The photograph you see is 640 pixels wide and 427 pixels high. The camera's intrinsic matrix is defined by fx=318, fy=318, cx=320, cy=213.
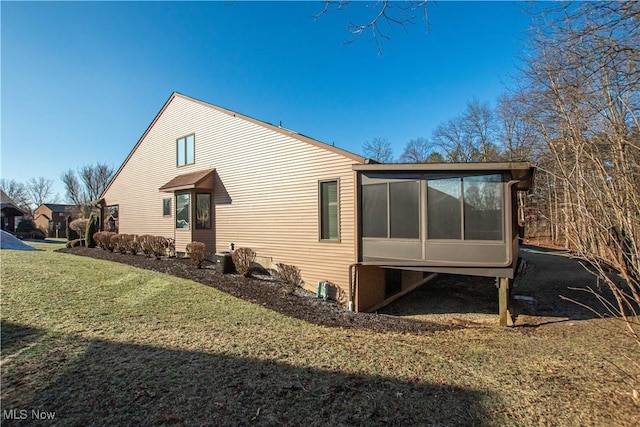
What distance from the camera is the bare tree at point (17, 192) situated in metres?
55.2

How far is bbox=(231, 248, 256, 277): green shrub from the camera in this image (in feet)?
32.9

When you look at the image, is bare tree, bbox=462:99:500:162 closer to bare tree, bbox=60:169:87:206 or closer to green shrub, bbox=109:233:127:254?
green shrub, bbox=109:233:127:254

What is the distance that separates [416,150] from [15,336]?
38.6 metres

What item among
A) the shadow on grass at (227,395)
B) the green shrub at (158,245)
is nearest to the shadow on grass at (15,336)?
the shadow on grass at (227,395)

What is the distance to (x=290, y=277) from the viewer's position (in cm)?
901

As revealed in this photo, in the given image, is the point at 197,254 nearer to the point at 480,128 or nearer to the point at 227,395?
the point at 227,395

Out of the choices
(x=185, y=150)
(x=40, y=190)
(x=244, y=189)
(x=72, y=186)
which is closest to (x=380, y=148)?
(x=185, y=150)

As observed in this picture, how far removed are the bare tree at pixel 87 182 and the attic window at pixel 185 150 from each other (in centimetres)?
4258

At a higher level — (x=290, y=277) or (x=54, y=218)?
(x=54, y=218)

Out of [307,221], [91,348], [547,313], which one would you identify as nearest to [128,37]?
[307,221]

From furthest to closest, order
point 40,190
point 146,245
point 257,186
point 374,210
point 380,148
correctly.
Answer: point 40,190
point 380,148
point 146,245
point 257,186
point 374,210

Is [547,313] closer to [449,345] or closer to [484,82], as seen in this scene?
[449,345]

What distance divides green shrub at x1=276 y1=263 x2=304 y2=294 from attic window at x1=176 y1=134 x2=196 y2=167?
7248 millimetres

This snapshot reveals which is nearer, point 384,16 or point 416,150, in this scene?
point 384,16
